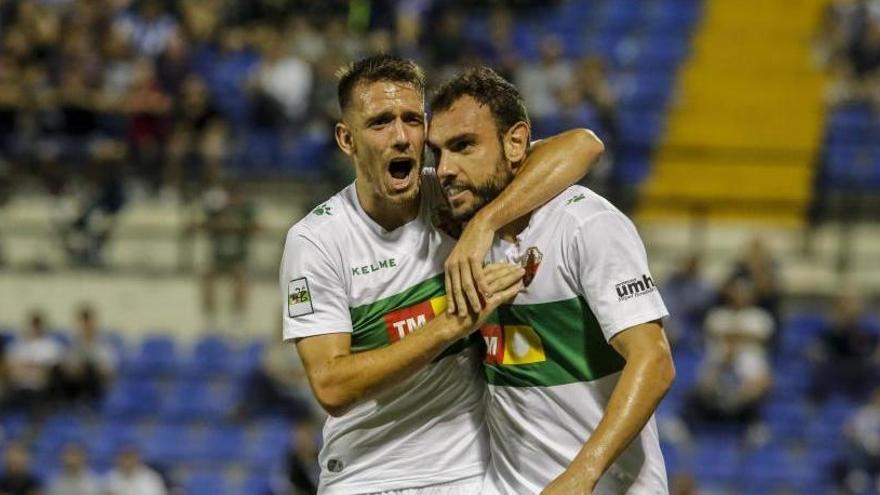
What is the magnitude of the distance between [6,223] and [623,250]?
1182 cm

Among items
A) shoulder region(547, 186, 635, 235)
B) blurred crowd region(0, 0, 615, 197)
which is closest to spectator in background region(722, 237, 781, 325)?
blurred crowd region(0, 0, 615, 197)

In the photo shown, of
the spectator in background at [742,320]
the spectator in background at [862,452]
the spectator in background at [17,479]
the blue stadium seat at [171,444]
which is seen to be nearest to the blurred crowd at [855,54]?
the spectator in background at [742,320]

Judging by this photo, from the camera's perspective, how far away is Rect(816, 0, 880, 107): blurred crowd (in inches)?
679

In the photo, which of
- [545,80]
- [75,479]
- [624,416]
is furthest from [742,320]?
[624,416]

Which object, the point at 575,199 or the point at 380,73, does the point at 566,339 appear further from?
the point at 380,73

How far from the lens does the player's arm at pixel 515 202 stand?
16.4 ft

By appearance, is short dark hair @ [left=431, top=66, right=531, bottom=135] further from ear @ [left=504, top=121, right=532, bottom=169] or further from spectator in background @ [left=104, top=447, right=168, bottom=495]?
spectator in background @ [left=104, top=447, right=168, bottom=495]

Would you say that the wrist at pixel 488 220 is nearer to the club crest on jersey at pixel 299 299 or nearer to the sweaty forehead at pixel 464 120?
the sweaty forehead at pixel 464 120

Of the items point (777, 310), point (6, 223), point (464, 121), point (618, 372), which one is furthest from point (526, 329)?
point (6, 223)

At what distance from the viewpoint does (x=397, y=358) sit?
4.99m

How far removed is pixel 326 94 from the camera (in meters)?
16.0

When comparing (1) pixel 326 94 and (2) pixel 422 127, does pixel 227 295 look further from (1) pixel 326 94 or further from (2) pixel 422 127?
(2) pixel 422 127

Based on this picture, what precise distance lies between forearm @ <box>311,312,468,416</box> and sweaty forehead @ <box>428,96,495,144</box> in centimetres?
58

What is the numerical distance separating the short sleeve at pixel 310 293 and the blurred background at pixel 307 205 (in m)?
6.24
